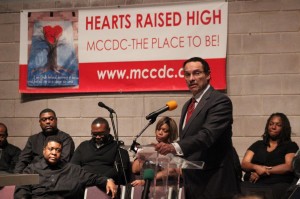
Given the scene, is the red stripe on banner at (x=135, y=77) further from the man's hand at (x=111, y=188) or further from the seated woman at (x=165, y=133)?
the man's hand at (x=111, y=188)

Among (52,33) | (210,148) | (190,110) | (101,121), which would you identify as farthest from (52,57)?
(210,148)

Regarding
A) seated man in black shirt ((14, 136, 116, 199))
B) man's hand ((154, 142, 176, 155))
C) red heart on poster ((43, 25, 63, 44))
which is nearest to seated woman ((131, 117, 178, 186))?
seated man in black shirt ((14, 136, 116, 199))

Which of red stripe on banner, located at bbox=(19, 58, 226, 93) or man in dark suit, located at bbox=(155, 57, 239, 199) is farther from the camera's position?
red stripe on banner, located at bbox=(19, 58, 226, 93)

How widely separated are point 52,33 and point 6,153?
1.50 meters

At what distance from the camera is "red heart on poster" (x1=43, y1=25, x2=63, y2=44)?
6.46m

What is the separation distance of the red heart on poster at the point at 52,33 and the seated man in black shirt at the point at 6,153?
1.14 metres

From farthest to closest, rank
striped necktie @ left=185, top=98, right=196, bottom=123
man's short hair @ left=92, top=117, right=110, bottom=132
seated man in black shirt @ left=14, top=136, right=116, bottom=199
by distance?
man's short hair @ left=92, top=117, right=110, bottom=132 < seated man in black shirt @ left=14, top=136, right=116, bottom=199 < striped necktie @ left=185, top=98, right=196, bottom=123

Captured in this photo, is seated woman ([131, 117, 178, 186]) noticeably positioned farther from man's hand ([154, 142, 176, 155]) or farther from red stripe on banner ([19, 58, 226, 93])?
man's hand ([154, 142, 176, 155])

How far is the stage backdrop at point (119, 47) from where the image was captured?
235 inches

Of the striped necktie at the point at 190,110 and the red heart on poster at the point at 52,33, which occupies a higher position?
the red heart on poster at the point at 52,33

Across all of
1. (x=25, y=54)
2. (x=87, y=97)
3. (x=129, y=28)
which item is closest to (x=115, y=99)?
(x=87, y=97)

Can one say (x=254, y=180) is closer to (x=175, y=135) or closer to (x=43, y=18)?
(x=175, y=135)

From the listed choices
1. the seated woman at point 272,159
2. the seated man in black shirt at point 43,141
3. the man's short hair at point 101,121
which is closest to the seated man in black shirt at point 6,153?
the seated man in black shirt at point 43,141

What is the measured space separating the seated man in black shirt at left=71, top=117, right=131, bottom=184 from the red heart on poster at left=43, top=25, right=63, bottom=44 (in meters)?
1.27
